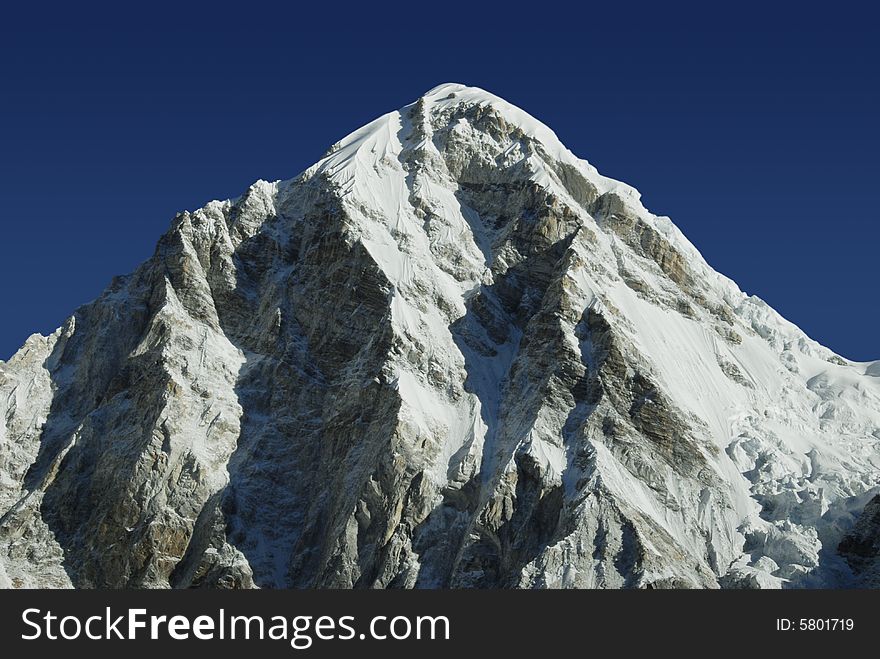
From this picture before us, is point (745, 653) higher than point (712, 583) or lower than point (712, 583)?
lower

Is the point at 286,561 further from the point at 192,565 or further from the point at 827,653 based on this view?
the point at 827,653

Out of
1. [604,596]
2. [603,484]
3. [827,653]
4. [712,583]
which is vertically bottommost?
[827,653]

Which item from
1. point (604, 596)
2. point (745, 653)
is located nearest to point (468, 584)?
point (604, 596)

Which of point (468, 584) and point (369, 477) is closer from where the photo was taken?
point (468, 584)

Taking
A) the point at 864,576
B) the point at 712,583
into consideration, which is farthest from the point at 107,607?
the point at 864,576

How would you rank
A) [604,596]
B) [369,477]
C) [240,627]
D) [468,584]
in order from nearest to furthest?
[240,627], [604,596], [468,584], [369,477]

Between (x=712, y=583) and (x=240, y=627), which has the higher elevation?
(x=712, y=583)

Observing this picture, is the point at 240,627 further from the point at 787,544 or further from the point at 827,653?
the point at 787,544

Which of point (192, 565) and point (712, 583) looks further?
point (192, 565)

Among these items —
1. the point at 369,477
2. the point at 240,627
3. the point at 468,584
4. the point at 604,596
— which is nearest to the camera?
the point at 240,627
